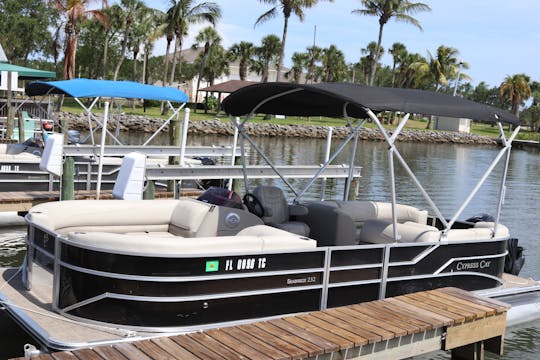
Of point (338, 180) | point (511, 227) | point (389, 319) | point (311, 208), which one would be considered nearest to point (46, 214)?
point (311, 208)

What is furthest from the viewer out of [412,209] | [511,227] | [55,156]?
[511,227]

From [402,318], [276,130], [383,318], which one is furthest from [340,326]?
[276,130]

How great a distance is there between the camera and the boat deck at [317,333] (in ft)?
18.0

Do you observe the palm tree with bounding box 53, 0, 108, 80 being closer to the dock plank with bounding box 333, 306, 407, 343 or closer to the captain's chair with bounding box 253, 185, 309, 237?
the captain's chair with bounding box 253, 185, 309, 237

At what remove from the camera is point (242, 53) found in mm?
66000

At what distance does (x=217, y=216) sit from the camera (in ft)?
24.2

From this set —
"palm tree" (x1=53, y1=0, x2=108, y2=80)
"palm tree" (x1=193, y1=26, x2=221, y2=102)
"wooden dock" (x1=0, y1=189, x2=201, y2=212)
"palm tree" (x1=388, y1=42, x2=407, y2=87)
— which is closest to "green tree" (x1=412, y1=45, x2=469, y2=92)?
"palm tree" (x1=388, y1=42, x2=407, y2=87)

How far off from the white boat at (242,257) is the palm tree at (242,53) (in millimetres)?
57498

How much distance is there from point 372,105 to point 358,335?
2.35m

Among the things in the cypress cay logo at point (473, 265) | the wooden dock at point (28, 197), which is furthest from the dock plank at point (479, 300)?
the wooden dock at point (28, 197)

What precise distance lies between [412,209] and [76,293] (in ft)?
15.5

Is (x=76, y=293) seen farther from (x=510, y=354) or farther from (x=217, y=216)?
(x=510, y=354)

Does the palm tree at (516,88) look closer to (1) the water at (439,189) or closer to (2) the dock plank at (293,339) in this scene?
(1) the water at (439,189)

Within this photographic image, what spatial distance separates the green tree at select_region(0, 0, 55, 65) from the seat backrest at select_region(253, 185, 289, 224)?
49878 millimetres
